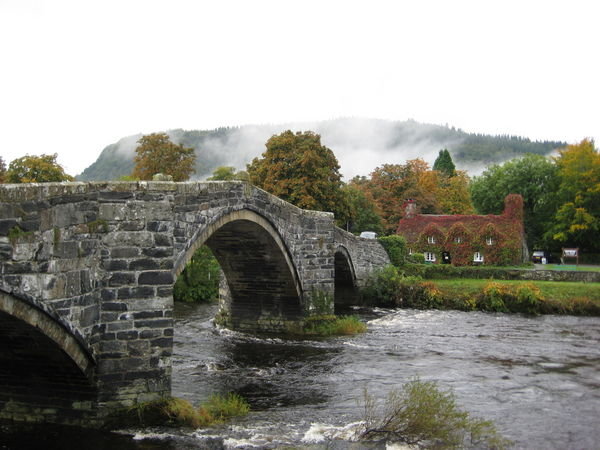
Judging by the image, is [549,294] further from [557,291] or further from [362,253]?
[362,253]

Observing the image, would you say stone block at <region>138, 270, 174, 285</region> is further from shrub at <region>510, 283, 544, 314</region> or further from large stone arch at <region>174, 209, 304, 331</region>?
shrub at <region>510, 283, 544, 314</region>

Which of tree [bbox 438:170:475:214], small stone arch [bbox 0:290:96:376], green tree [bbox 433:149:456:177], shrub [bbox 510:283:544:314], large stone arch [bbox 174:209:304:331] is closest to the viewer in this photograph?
small stone arch [bbox 0:290:96:376]

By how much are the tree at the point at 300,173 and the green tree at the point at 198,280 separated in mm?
10548

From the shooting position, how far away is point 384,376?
1359cm

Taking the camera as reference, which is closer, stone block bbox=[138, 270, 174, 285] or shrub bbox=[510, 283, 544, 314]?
A: stone block bbox=[138, 270, 174, 285]

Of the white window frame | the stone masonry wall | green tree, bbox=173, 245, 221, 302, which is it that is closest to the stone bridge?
the stone masonry wall

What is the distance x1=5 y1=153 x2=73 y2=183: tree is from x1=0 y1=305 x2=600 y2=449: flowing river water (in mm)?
16099

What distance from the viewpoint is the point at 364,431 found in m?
9.50

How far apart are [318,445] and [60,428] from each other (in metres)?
4.05

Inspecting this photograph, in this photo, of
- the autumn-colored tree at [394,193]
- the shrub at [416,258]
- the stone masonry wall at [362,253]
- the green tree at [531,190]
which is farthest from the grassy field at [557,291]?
the autumn-colored tree at [394,193]

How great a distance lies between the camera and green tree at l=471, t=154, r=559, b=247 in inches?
1864

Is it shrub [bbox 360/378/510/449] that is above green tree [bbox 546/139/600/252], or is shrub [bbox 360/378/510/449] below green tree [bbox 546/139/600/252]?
below

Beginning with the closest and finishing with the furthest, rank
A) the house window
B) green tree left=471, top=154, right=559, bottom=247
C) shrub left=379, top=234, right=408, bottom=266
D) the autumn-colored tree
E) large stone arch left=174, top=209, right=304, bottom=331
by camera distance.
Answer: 1. large stone arch left=174, top=209, right=304, bottom=331
2. shrub left=379, top=234, right=408, bottom=266
3. the house window
4. green tree left=471, top=154, right=559, bottom=247
5. the autumn-colored tree

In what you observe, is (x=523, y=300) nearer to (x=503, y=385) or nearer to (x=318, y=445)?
(x=503, y=385)
